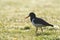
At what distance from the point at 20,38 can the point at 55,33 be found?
2189 millimetres

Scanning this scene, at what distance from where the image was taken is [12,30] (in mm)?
18812

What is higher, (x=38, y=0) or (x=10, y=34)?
Answer: (x=10, y=34)

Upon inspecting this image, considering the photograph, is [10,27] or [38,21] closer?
[38,21]

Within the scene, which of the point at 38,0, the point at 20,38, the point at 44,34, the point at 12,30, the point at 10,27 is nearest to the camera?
the point at 20,38

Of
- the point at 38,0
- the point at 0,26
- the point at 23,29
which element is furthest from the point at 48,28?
the point at 38,0

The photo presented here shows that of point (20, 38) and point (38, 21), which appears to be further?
point (38, 21)

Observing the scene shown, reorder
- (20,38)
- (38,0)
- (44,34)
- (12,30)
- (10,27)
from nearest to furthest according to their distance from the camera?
1. (20,38)
2. (44,34)
3. (12,30)
4. (10,27)
5. (38,0)

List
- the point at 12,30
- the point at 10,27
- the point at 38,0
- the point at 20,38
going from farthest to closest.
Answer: the point at 38,0, the point at 10,27, the point at 12,30, the point at 20,38

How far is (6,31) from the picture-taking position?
18.3 m

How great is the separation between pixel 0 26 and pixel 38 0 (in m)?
25.7

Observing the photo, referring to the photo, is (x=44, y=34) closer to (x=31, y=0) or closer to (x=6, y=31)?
(x=6, y=31)

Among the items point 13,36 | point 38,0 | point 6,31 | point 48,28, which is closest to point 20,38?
point 13,36

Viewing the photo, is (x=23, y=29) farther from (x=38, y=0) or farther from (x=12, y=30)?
(x=38, y=0)

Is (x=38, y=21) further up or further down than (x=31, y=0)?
further up
